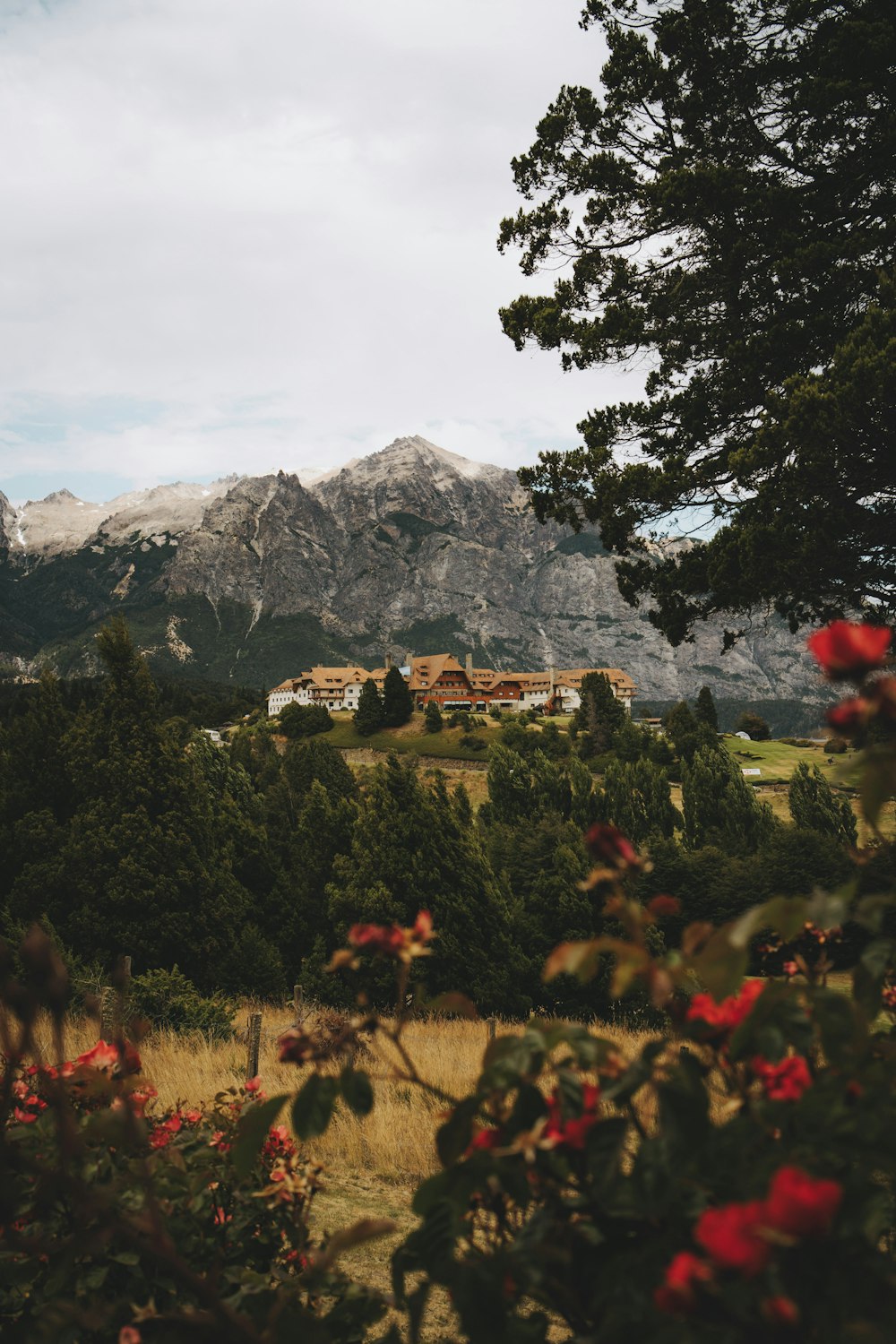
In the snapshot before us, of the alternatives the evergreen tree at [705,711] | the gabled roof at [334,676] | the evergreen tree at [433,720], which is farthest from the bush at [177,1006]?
the gabled roof at [334,676]

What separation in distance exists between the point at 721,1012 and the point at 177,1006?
1115 centimetres

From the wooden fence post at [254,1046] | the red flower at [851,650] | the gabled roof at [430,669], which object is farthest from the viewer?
the gabled roof at [430,669]

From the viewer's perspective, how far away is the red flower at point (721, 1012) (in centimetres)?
139

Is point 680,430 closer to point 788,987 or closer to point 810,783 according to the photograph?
point 788,987

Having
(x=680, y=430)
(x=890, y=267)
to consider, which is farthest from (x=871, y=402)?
(x=680, y=430)

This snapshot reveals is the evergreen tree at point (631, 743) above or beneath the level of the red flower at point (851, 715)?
beneath

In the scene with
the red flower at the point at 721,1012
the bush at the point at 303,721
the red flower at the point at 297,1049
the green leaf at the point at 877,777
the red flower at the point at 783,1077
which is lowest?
the bush at the point at 303,721

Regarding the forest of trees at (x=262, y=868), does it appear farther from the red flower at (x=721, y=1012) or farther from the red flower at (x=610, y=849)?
the red flower at (x=610, y=849)

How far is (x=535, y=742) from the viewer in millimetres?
55031

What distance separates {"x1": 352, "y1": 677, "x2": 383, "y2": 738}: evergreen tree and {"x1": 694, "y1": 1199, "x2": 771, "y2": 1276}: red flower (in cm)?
6693

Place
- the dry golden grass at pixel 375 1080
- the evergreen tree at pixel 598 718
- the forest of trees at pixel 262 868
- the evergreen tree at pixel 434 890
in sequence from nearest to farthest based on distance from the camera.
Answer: the dry golden grass at pixel 375 1080 < the forest of trees at pixel 262 868 < the evergreen tree at pixel 434 890 < the evergreen tree at pixel 598 718

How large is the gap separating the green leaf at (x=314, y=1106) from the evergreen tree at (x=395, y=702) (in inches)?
2669

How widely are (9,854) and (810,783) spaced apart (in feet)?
90.0

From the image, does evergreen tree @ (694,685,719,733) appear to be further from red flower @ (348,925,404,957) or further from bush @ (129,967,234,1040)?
red flower @ (348,925,404,957)
